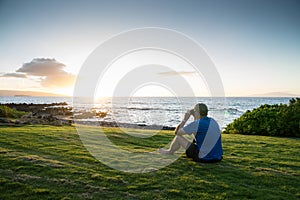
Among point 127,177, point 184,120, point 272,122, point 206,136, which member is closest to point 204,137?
point 206,136

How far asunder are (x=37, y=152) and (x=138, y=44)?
549 cm

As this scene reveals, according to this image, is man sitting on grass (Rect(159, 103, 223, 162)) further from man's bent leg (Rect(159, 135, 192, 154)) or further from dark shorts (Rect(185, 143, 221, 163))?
man's bent leg (Rect(159, 135, 192, 154))

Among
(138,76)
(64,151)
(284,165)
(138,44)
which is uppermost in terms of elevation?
(138,44)

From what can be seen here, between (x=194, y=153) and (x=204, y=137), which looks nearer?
(x=204, y=137)

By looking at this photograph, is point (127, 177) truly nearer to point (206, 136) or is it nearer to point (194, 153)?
point (194, 153)

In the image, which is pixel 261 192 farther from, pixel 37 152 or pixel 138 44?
pixel 138 44

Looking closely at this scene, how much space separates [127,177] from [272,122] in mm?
11461

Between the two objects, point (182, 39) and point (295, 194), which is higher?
point (182, 39)

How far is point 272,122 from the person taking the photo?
45.2ft

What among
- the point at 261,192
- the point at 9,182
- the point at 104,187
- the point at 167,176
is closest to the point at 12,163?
the point at 9,182

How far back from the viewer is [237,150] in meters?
8.88

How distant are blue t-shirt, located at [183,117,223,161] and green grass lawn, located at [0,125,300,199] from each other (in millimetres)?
331

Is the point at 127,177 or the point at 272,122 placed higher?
the point at 272,122

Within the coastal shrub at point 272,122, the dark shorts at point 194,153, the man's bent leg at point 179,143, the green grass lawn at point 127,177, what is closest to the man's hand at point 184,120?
the man's bent leg at point 179,143
